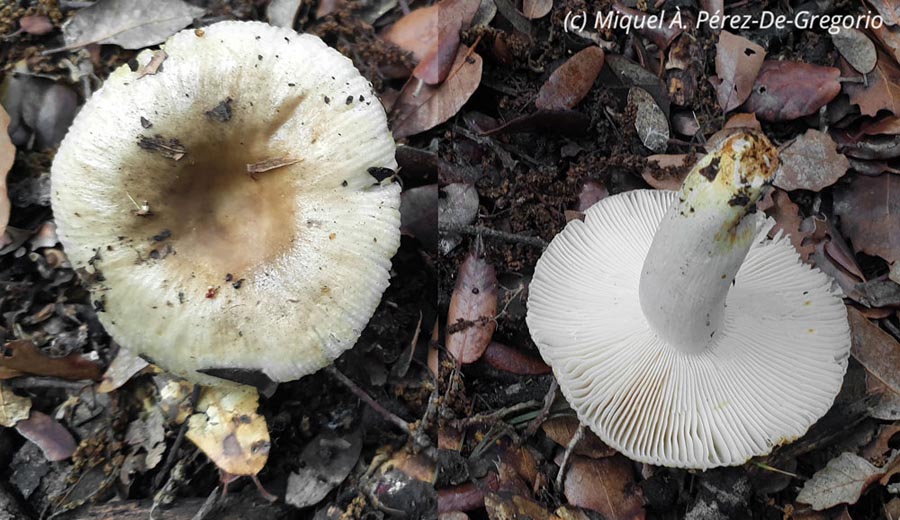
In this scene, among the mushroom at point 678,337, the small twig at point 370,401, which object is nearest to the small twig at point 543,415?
the mushroom at point 678,337

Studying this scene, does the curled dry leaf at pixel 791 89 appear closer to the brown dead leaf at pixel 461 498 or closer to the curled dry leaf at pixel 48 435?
the brown dead leaf at pixel 461 498

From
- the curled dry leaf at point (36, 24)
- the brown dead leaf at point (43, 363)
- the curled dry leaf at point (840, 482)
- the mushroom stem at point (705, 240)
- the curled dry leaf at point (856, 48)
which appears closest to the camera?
the mushroom stem at point (705, 240)

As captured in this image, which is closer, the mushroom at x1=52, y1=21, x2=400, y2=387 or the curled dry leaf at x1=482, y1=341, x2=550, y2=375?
the mushroom at x1=52, y1=21, x2=400, y2=387

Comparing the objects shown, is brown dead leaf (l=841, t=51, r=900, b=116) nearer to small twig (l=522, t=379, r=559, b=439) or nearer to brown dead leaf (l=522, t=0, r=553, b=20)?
brown dead leaf (l=522, t=0, r=553, b=20)

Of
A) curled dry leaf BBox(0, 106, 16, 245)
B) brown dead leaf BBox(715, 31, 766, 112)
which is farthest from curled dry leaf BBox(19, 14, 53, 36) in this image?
brown dead leaf BBox(715, 31, 766, 112)

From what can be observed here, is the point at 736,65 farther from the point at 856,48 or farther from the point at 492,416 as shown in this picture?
the point at 492,416

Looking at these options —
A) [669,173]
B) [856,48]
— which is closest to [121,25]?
[669,173]
